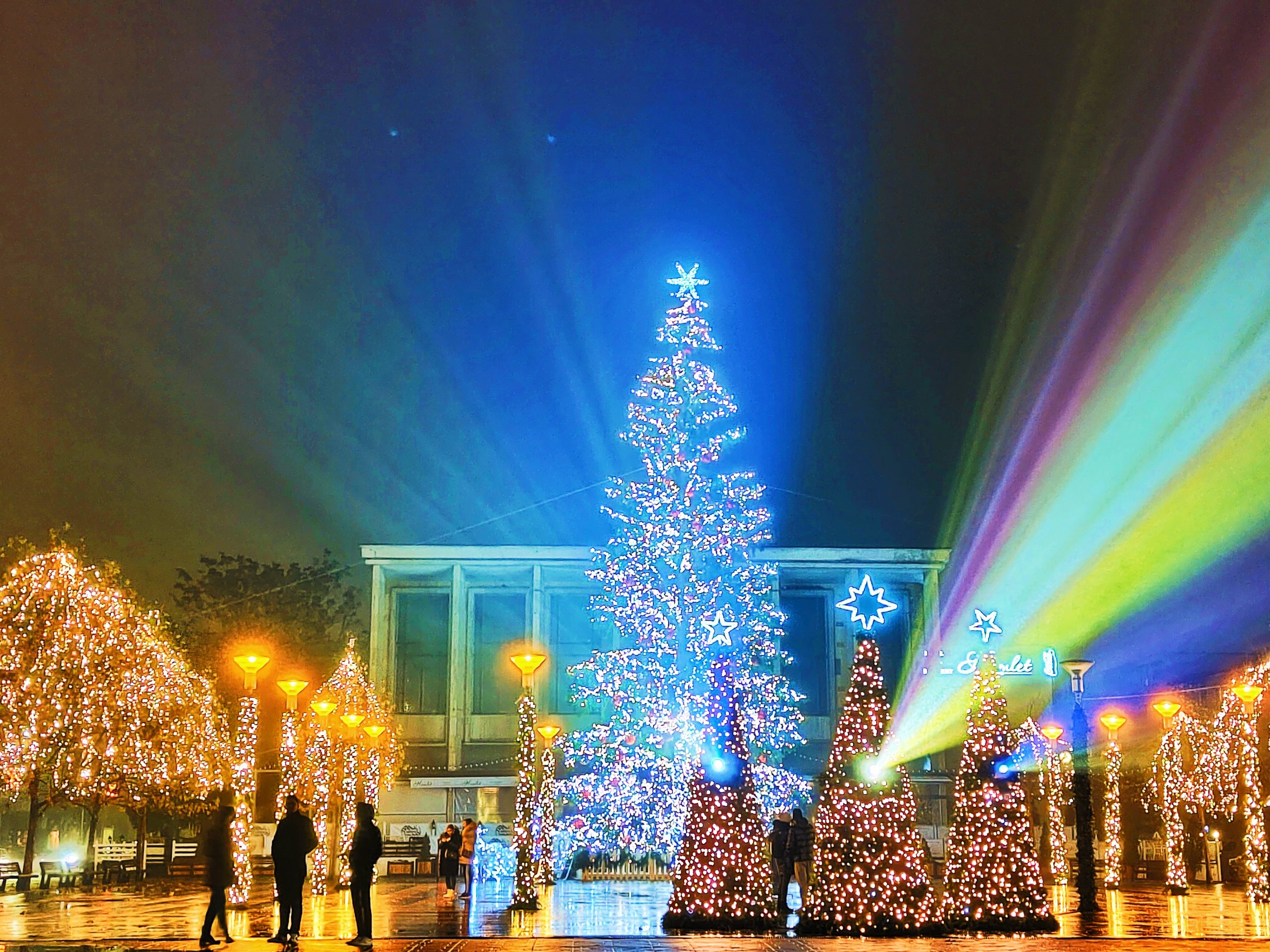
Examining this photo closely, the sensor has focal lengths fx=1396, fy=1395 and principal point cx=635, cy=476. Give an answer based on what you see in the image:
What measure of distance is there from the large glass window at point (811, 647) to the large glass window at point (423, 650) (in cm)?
1264

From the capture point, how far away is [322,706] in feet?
102

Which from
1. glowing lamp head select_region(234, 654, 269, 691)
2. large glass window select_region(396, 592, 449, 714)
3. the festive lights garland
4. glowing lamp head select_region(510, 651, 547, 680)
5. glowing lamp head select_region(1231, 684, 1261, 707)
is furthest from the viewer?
large glass window select_region(396, 592, 449, 714)

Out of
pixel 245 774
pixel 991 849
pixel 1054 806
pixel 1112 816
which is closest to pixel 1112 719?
pixel 1112 816

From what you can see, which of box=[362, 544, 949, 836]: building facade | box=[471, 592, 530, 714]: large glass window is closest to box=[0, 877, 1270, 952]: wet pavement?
box=[362, 544, 949, 836]: building facade

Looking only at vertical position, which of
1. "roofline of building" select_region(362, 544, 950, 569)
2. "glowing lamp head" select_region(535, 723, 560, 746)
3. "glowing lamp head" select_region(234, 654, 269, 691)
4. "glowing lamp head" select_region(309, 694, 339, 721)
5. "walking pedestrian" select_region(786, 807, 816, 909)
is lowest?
"walking pedestrian" select_region(786, 807, 816, 909)

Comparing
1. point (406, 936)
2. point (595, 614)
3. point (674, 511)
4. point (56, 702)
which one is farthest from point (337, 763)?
point (595, 614)

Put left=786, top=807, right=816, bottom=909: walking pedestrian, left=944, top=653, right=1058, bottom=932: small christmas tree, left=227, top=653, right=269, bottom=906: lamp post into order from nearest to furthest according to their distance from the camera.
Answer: left=944, top=653, right=1058, bottom=932: small christmas tree, left=786, top=807, right=816, bottom=909: walking pedestrian, left=227, top=653, right=269, bottom=906: lamp post

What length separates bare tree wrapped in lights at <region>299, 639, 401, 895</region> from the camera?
3045cm

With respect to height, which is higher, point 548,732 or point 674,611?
point 674,611

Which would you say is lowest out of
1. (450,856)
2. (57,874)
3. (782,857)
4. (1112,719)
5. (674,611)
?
(57,874)

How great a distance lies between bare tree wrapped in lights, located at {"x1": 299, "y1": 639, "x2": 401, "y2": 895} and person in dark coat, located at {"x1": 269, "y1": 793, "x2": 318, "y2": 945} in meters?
11.8

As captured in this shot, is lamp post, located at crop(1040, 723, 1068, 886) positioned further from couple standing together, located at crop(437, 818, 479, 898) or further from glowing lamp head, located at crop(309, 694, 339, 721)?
glowing lamp head, located at crop(309, 694, 339, 721)

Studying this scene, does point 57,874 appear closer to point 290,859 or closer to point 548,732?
point 548,732

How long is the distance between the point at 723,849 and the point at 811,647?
33.3 metres
